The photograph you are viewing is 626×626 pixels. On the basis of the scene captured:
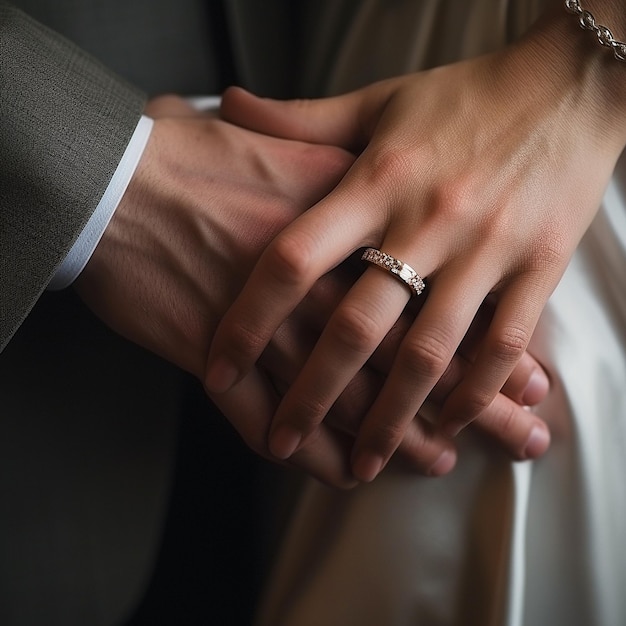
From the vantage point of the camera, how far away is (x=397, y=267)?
0.58m

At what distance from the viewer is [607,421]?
63 cm

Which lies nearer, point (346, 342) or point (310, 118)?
point (346, 342)

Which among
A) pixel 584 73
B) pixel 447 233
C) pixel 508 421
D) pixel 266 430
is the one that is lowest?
pixel 266 430

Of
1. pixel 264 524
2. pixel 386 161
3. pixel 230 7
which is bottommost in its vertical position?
pixel 264 524

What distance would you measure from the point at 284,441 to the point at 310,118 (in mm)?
311

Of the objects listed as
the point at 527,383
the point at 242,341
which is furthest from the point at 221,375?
the point at 527,383

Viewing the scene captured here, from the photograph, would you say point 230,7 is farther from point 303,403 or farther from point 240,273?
point 303,403

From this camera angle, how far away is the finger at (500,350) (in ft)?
1.91

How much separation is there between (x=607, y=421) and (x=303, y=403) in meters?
0.26

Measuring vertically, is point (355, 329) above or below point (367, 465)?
above

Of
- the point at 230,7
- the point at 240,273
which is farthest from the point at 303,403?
the point at 230,7

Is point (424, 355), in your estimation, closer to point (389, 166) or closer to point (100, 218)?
point (389, 166)

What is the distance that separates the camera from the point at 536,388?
639 mm

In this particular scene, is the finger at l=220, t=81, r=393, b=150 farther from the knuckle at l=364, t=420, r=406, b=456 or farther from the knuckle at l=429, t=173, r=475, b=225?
the knuckle at l=364, t=420, r=406, b=456
